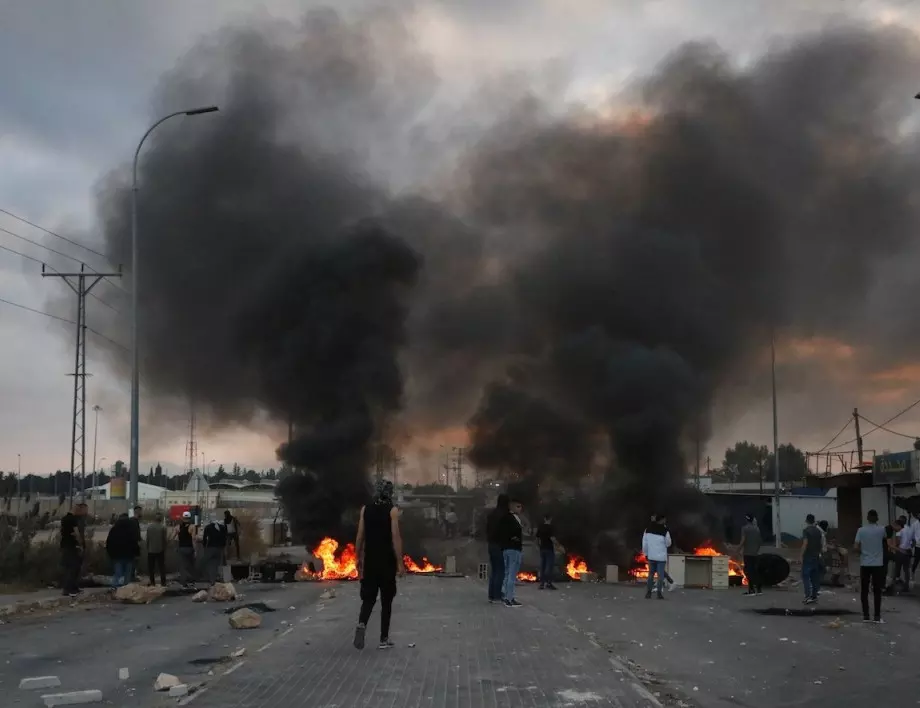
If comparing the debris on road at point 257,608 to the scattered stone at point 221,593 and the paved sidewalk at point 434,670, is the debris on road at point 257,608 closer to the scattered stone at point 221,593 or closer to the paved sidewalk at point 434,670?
the scattered stone at point 221,593

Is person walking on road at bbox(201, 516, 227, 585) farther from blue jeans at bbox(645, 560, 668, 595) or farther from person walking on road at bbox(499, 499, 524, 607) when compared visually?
blue jeans at bbox(645, 560, 668, 595)

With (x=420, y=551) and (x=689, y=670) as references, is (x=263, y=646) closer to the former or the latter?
(x=689, y=670)

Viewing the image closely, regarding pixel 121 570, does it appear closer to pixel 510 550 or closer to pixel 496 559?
pixel 496 559

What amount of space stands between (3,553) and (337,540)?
13.8 m

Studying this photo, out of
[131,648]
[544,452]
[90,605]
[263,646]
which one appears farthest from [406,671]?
[544,452]

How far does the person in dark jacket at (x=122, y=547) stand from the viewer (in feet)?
57.1

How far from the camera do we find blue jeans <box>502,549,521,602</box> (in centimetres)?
1434

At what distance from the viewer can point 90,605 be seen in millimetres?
15797

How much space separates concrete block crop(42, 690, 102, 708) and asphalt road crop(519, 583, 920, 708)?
172 inches

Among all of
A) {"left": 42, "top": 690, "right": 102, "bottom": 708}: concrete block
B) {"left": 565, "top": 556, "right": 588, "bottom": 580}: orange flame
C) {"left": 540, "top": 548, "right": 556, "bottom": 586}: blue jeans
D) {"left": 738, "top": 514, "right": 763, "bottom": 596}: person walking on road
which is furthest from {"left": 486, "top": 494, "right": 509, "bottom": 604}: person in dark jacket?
{"left": 565, "top": 556, "right": 588, "bottom": 580}: orange flame

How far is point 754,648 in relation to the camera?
413 inches

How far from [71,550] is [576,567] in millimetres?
17607

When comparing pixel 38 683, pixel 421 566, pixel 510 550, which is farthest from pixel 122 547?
pixel 421 566

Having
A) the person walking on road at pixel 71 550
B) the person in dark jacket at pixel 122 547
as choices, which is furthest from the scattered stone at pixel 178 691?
the person in dark jacket at pixel 122 547
